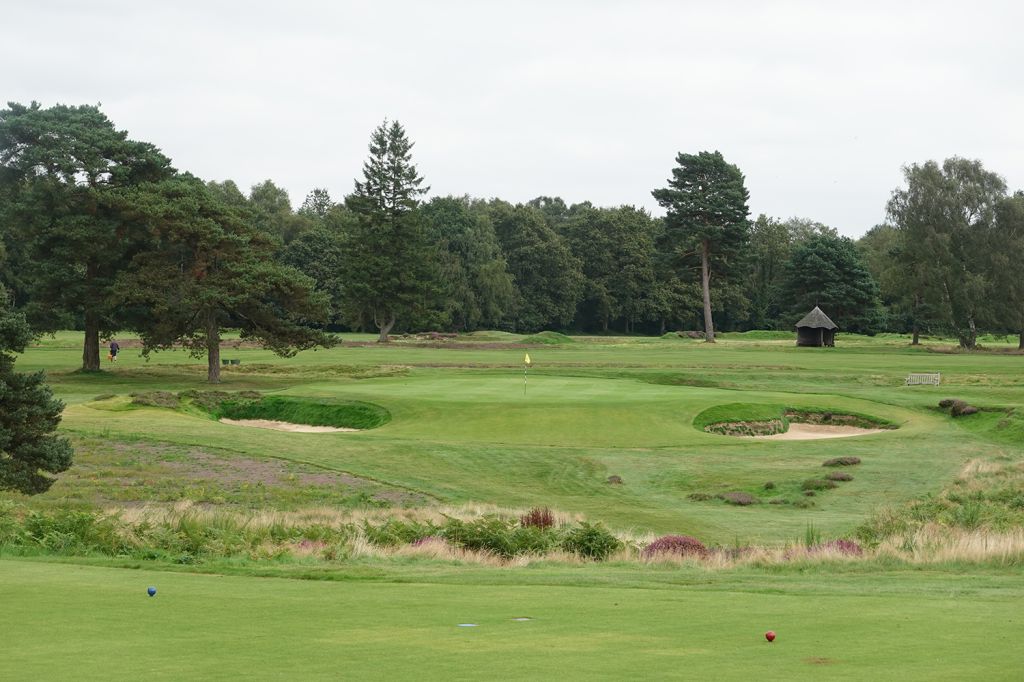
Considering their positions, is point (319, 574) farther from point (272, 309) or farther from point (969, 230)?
point (969, 230)

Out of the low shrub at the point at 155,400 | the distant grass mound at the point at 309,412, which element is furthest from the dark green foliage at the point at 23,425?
the low shrub at the point at 155,400

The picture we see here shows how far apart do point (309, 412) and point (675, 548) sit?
28.9 meters

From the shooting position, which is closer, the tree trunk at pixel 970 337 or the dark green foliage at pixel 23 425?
the dark green foliage at pixel 23 425

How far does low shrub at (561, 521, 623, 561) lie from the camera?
1905 cm

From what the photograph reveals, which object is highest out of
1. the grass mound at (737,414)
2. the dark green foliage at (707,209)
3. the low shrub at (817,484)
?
the dark green foliage at (707,209)

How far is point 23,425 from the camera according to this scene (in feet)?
75.2

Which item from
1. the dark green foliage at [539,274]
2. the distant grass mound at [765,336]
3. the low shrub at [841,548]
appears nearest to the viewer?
the low shrub at [841,548]

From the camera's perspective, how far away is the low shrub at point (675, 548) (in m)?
18.6

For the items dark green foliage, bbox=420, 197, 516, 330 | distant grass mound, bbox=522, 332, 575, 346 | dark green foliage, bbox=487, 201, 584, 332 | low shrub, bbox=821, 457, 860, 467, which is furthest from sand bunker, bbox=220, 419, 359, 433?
dark green foliage, bbox=487, 201, 584, 332

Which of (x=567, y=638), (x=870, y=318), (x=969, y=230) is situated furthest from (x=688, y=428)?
(x=870, y=318)

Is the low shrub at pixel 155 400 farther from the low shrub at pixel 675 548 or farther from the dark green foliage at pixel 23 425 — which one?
the low shrub at pixel 675 548

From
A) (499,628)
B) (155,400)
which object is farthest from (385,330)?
(499,628)

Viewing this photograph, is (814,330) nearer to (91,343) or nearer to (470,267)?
(470,267)

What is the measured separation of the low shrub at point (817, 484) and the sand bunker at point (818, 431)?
32.1ft
